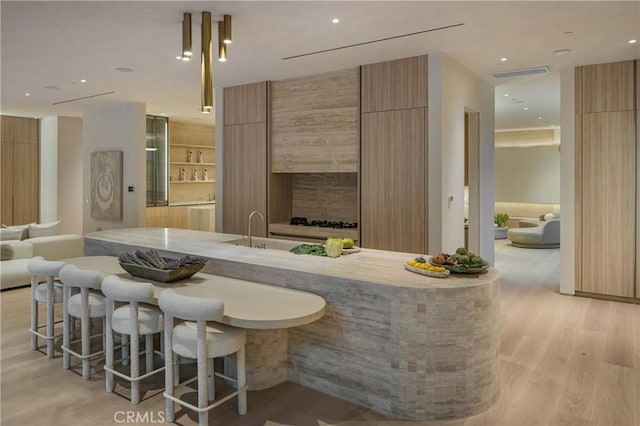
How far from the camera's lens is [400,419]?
276 centimetres

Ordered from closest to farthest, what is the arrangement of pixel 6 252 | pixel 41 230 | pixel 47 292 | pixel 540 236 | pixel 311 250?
pixel 47 292 < pixel 311 250 < pixel 6 252 < pixel 41 230 < pixel 540 236

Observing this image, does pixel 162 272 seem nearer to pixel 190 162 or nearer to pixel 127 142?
pixel 127 142

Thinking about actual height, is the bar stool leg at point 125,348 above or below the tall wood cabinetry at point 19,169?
below

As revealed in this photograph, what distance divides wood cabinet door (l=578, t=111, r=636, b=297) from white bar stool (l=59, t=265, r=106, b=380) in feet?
17.7

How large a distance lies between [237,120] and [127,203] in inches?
124

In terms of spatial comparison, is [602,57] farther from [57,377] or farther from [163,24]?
[57,377]

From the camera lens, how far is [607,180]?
5.49 m

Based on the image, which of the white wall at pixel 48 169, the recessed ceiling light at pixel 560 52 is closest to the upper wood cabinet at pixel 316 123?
the recessed ceiling light at pixel 560 52

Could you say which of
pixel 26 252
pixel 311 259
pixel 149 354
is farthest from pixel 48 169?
pixel 311 259

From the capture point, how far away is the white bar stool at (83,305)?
3.29m

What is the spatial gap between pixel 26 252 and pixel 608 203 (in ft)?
24.7

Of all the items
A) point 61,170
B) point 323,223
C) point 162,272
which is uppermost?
point 61,170

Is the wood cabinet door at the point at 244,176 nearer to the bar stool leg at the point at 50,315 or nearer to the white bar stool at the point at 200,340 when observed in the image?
the bar stool leg at the point at 50,315

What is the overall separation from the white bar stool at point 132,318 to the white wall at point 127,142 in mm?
5529
